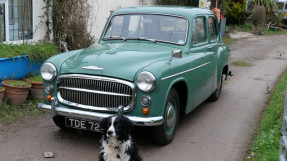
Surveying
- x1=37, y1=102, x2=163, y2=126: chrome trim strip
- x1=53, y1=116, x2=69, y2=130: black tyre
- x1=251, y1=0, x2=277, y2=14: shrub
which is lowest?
x1=53, y1=116, x2=69, y2=130: black tyre

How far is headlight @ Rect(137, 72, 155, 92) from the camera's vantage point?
4.09 m

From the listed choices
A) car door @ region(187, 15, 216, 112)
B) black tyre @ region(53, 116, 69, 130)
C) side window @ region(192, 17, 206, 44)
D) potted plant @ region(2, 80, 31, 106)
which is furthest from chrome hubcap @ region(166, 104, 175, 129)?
potted plant @ region(2, 80, 31, 106)

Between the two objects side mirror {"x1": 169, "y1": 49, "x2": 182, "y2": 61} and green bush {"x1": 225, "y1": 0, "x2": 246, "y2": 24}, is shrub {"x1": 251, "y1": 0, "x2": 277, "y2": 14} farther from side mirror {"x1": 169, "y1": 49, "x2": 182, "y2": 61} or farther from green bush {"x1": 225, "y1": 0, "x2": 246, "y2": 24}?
side mirror {"x1": 169, "y1": 49, "x2": 182, "y2": 61}

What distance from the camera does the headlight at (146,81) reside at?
4.09m

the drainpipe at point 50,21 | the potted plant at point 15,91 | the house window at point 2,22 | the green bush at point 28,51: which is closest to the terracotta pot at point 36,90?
the potted plant at point 15,91

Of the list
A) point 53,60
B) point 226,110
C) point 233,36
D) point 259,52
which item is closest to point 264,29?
point 233,36

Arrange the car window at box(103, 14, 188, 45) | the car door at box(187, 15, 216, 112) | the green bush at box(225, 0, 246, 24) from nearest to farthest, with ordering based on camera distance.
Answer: the car door at box(187, 15, 216, 112)
the car window at box(103, 14, 188, 45)
the green bush at box(225, 0, 246, 24)

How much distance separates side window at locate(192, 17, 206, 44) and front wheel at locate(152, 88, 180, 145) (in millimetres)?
1240

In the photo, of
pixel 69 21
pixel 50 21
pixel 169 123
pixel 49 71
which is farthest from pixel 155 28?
pixel 50 21

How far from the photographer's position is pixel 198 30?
5.79 meters

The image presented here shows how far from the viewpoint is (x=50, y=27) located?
8.20 m

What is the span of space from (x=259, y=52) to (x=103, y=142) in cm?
1313

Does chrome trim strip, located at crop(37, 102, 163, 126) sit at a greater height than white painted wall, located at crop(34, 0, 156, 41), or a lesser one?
lesser

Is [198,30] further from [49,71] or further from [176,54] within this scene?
[49,71]
